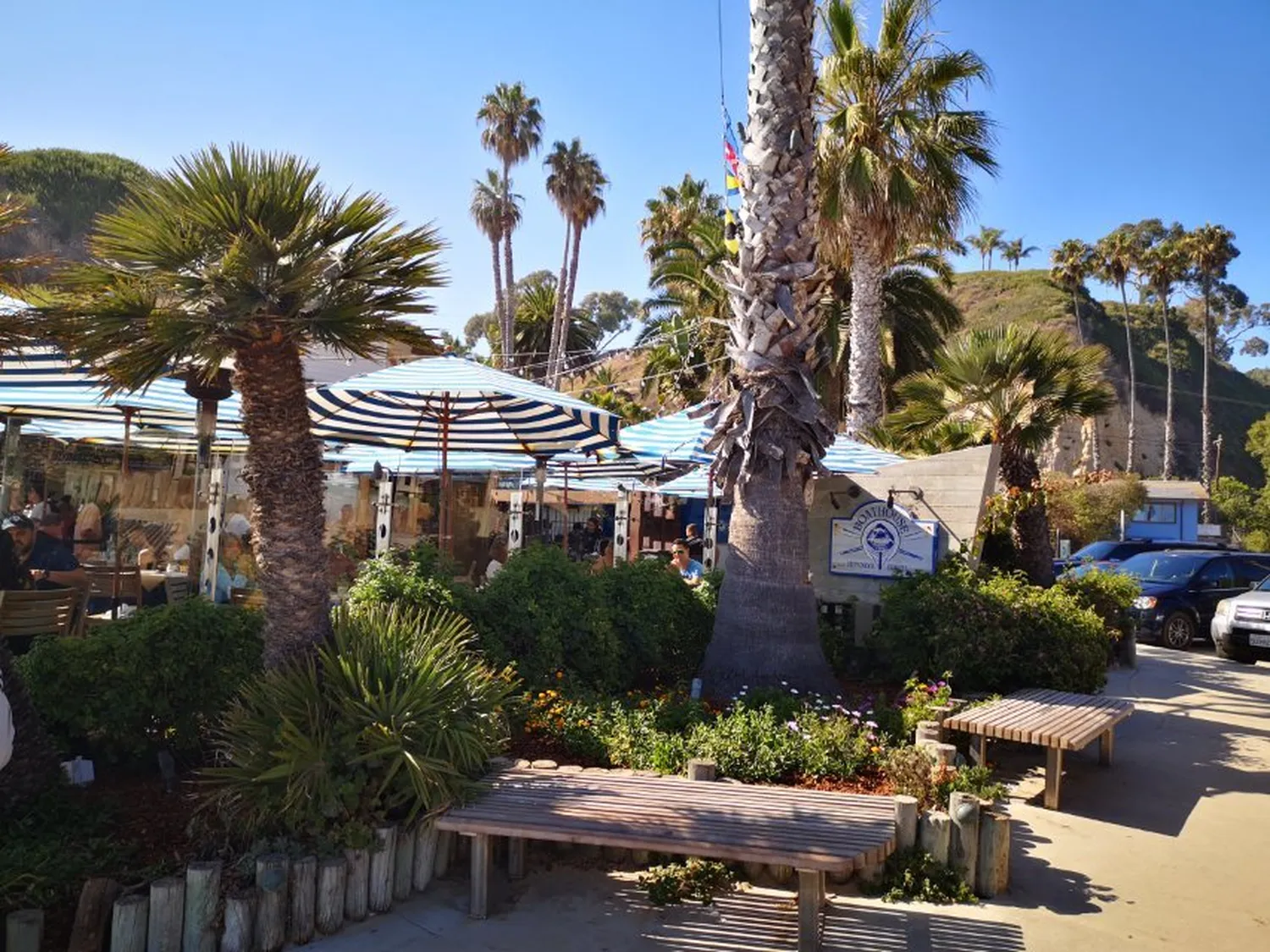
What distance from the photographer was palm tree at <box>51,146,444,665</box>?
5004mm

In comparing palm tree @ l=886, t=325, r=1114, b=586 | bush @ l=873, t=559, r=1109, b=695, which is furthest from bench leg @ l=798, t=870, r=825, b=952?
palm tree @ l=886, t=325, r=1114, b=586

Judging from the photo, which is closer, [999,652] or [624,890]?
[624,890]

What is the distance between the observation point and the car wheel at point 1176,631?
15.9m

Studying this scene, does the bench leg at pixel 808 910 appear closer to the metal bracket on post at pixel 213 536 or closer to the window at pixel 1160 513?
the metal bracket on post at pixel 213 536

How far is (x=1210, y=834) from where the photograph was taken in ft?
19.2

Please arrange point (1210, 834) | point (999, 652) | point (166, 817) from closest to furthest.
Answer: point (166, 817) → point (1210, 834) → point (999, 652)

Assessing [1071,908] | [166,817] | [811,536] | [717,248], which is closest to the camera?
[1071,908]

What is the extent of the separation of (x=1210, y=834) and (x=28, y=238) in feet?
205

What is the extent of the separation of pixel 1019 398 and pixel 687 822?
871cm

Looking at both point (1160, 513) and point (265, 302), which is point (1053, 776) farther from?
point (1160, 513)

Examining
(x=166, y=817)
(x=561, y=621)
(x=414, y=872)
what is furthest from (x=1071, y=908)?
(x=166, y=817)

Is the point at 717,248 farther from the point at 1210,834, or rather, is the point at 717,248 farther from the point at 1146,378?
the point at 1146,378

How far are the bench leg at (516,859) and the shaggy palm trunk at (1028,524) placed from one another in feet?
27.9

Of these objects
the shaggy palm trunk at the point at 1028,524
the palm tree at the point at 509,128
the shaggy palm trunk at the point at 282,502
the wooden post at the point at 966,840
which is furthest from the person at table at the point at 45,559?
the palm tree at the point at 509,128
